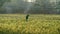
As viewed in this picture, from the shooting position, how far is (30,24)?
4.11m

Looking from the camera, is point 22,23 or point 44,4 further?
point 44,4

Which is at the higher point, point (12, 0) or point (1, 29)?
point (12, 0)

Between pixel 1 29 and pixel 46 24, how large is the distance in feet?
4.35

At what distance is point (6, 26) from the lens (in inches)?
159

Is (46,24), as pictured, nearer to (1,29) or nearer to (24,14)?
(24,14)

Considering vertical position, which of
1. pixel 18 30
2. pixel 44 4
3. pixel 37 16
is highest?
pixel 44 4

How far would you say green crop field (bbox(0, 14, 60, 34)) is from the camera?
3.85m

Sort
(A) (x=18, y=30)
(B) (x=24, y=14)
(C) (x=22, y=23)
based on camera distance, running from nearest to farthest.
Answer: (A) (x=18, y=30) → (C) (x=22, y=23) → (B) (x=24, y=14)

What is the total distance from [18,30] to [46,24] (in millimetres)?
853

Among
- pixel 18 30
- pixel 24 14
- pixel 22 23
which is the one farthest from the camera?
pixel 24 14

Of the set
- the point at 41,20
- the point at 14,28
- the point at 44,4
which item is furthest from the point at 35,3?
the point at 14,28

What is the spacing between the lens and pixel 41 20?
4.25m

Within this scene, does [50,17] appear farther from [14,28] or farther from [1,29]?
[1,29]

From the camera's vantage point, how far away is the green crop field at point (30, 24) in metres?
3.85
